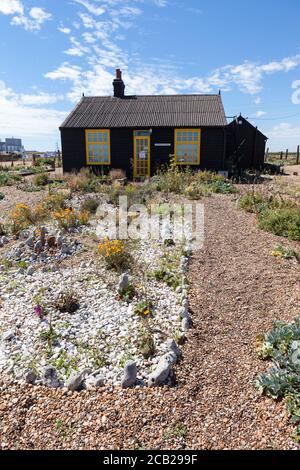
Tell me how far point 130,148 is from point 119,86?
4363 mm

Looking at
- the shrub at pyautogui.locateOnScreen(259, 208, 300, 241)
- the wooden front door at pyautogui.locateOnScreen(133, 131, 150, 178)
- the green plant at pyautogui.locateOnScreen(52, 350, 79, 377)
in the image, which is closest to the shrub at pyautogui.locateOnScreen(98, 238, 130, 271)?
the green plant at pyautogui.locateOnScreen(52, 350, 79, 377)

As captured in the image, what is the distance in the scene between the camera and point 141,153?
16516 millimetres

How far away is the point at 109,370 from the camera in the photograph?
126 inches

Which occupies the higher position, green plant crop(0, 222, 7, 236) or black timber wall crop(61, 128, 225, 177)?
black timber wall crop(61, 128, 225, 177)

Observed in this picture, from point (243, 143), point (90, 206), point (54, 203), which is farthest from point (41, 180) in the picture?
point (243, 143)

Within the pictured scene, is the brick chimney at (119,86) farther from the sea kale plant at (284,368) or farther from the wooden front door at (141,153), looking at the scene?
the sea kale plant at (284,368)

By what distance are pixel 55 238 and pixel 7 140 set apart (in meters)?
98.1

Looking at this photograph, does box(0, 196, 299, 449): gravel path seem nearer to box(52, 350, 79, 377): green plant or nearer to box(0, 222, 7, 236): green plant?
box(52, 350, 79, 377): green plant

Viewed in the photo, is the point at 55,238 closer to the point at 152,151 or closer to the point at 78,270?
the point at 78,270

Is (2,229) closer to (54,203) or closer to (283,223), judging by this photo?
(54,203)

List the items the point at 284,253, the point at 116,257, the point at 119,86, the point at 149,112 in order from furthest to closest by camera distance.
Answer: the point at 119,86, the point at 149,112, the point at 284,253, the point at 116,257

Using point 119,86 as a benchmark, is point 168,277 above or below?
below

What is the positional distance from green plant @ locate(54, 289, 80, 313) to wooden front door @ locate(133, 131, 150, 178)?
12.5 metres

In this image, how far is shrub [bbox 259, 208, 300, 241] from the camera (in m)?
6.91
